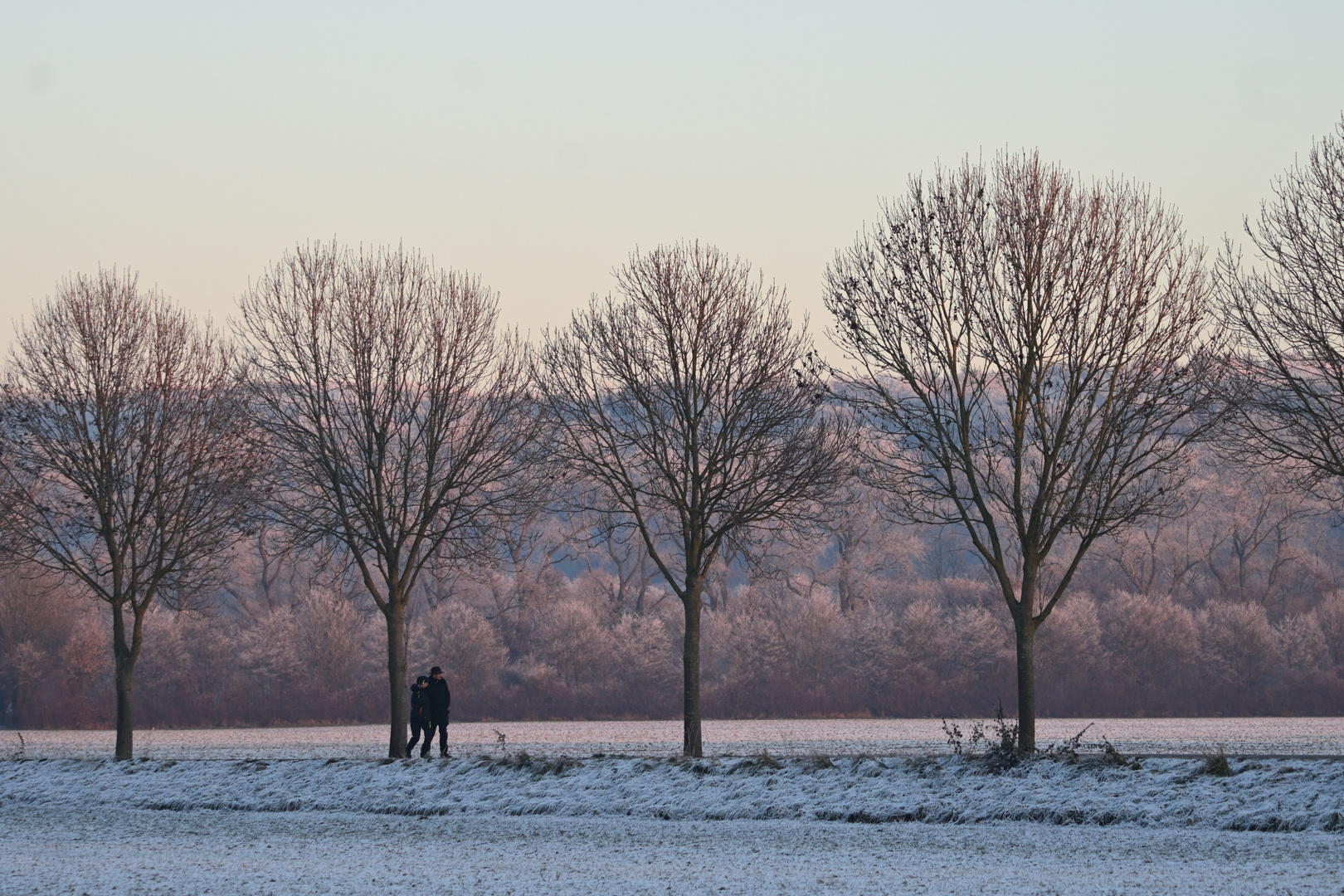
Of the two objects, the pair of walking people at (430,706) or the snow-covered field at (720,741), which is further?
the snow-covered field at (720,741)

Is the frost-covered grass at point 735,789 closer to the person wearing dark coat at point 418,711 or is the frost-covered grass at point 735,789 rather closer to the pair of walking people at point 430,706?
the pair of walking people at point 430,706

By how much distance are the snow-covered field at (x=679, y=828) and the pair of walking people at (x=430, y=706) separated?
172cm

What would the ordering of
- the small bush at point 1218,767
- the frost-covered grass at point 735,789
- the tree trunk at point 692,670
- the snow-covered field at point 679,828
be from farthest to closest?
the tree trunk at point 692,670, the small bush at point 1218,767, the frost-covered grass at point 735,789, the snow-covered field at point 679,828

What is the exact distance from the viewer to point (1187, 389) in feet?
A: 68.8

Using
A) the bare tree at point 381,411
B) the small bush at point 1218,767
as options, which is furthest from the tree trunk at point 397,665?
the small bush at point 1218,767

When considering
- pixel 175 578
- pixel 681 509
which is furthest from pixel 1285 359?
pixel 175 578

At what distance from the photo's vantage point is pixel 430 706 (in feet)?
83.7

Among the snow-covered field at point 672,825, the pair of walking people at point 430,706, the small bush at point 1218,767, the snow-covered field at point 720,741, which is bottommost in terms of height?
the snow-covered field at point 720,741

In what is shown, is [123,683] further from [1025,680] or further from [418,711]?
[1025,680]

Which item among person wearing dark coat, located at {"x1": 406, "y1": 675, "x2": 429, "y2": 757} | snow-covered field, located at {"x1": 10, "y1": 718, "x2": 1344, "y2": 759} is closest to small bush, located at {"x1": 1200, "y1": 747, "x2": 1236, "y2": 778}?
snow-covered field, located at {"x1": 10, "y1": 718, "x2": 1344, "y2": 759}

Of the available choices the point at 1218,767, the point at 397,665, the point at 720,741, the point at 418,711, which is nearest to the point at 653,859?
the point at 1218,767

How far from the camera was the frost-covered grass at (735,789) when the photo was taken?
16516 mm

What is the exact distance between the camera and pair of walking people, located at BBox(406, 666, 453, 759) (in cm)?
2536

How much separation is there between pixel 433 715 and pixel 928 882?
14.9 m
